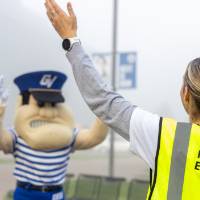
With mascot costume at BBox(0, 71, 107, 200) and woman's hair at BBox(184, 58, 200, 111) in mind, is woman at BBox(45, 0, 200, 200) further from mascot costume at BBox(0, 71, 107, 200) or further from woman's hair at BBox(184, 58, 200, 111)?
mascot costume at BBox(0, 71, 107, 200)

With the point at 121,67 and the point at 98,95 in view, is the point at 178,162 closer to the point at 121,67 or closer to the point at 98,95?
the point at 98,95

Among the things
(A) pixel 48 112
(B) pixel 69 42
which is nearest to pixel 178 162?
(B) pixel 69 42

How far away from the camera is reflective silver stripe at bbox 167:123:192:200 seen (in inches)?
40.9

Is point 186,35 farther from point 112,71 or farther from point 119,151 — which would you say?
point 119,151

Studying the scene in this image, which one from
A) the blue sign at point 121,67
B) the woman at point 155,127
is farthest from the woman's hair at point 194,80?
the blue sign at point 121,67

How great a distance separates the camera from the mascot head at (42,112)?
95.7 inches

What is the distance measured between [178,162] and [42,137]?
145cm

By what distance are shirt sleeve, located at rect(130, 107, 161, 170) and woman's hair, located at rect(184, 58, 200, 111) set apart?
93mm

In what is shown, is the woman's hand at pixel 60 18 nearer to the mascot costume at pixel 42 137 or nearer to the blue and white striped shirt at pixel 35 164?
the mascot costume at pixel 42 137

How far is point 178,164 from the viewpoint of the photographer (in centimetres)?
104

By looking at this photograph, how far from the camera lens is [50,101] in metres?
2.51

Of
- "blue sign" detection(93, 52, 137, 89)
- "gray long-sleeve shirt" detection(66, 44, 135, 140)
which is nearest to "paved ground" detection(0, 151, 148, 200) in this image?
"blue sign" detection(93, 52, 137, 89)

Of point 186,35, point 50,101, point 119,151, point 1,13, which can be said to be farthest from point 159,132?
point 119,151

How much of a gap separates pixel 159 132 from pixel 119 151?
2.62 meters
